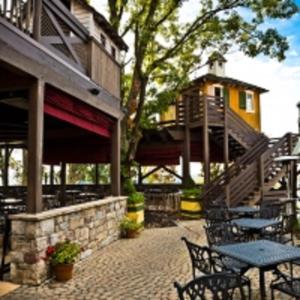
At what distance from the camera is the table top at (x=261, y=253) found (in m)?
4.71

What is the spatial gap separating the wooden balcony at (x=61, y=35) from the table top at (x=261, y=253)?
499 cm

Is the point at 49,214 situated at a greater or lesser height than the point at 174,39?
lesser

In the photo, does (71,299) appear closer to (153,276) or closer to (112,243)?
(153,276)

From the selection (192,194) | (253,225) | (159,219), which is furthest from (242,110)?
(253,225)

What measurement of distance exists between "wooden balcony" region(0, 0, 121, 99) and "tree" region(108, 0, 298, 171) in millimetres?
3860

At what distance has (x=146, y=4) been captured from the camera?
15672 mm

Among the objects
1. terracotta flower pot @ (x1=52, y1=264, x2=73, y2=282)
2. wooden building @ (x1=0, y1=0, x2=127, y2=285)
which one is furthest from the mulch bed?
terracotta flower pot @ (x1=52, y1=264, x2=73, y2=282)

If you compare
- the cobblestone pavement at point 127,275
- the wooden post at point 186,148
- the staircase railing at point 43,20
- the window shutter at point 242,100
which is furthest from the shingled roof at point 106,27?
the window shutter at point 242,100

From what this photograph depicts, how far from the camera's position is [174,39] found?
54.5ft

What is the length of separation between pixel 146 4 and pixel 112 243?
34.7ft

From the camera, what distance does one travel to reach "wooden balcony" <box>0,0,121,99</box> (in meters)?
6.36

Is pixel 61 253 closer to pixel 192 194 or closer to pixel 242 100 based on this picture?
pixel 192 194

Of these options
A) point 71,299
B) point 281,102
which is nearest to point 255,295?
point 71,299

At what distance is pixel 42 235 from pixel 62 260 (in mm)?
605
